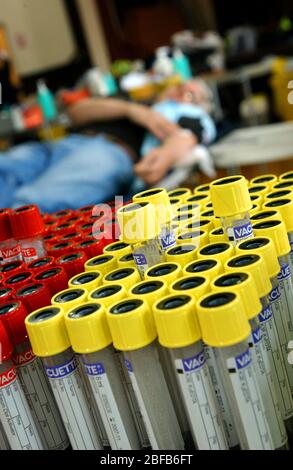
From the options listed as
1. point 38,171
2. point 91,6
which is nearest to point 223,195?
point 38,171

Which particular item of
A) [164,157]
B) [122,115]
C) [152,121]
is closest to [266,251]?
[164,157]

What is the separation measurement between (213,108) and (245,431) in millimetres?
3239

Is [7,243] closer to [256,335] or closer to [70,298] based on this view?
[70,298]

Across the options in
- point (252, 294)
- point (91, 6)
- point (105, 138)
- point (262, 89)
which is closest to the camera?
point (252, 294)

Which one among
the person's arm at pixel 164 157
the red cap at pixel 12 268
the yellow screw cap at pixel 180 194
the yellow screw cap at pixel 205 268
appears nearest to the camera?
the yellow screw cap at pixel 205 268

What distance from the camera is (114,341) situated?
2.05 ft

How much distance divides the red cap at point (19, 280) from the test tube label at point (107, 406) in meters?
0.22

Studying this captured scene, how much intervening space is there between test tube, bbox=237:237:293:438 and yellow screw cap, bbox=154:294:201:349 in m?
0.12

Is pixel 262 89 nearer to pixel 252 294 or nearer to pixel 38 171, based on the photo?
pixel 38 171

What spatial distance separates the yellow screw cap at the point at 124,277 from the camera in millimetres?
725

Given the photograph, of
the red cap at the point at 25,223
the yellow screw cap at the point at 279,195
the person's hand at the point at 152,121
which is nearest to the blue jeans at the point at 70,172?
the person's hand at the point at 152,121

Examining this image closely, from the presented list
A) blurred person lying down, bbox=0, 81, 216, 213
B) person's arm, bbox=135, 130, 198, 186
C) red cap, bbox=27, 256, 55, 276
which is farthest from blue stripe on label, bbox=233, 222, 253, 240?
person's arm, bbox=135, 130, 198, 186

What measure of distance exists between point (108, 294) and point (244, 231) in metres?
0.20

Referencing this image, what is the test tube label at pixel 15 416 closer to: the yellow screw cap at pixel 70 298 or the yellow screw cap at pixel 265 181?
the yellow screw cap at pixel 70 298
